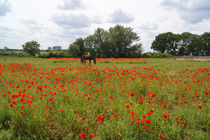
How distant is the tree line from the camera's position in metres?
49.2

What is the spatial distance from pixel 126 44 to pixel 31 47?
6080cm

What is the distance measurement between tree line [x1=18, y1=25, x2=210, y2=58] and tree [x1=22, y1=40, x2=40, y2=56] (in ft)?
120

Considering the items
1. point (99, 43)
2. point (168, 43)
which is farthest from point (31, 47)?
point (168, 43)

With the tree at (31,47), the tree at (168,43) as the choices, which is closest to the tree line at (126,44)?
the tree at (168,43)

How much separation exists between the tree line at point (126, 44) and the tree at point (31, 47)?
36.6m

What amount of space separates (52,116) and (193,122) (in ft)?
10.7

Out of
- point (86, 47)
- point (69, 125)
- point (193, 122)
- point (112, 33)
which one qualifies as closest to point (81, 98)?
point (69, 125)

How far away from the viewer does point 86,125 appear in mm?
3074

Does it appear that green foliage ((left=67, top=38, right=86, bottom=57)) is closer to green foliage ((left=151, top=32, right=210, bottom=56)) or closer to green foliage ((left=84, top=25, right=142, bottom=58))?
green foliage ((left=84, top=25, right=142, bottom=58))

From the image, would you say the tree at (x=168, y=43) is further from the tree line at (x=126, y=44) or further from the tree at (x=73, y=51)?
the tree at (x=73, y=51)

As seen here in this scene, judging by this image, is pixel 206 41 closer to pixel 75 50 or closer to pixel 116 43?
pixel 116 43

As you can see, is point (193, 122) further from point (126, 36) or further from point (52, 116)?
point (126, 36)

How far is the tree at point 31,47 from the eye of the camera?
82.9 m

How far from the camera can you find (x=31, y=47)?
276 feet
